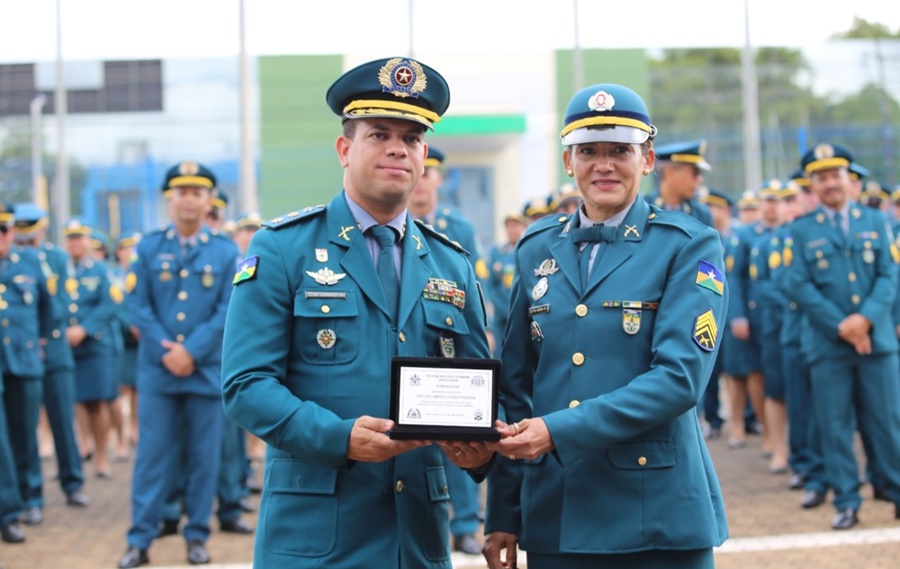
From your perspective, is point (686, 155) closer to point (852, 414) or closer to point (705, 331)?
point (852, 414)

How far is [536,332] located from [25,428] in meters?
6.94

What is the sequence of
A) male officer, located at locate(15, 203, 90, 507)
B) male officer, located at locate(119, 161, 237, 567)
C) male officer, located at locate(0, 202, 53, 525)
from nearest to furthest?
male officer, located at locate(119, 161, 237, 567) → male officer, located at locate(0, 202, 53, 525) → male officer, located at locate(15, 203, 90, 507)

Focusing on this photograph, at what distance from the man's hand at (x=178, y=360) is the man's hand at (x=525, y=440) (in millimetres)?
4592

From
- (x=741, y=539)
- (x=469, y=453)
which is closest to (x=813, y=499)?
(x=741, y=539)

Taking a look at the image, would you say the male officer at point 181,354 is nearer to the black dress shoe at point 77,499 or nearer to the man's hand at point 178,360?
the man's hand at point 178,360

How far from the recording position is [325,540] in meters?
3.29

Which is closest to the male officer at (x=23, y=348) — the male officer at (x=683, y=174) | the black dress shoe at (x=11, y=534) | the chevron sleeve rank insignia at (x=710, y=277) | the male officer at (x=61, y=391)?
the male officer at (x=61, y=391)

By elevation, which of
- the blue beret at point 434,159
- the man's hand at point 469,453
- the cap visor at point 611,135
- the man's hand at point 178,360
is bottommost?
the man's hand at point 469,453

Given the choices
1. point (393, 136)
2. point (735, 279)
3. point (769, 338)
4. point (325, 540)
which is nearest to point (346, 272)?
point (393, 136)

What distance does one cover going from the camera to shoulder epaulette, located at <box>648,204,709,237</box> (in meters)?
3.62

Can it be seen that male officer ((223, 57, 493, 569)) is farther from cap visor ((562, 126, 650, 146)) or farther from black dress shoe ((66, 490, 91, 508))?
black dress shoe ((66, 490, 91, 508))

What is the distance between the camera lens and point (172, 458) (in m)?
7.59

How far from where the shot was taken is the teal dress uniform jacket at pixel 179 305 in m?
7.64

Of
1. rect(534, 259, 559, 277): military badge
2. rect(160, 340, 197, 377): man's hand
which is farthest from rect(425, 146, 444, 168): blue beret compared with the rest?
rect(534, 259, 559, 277): military badge
